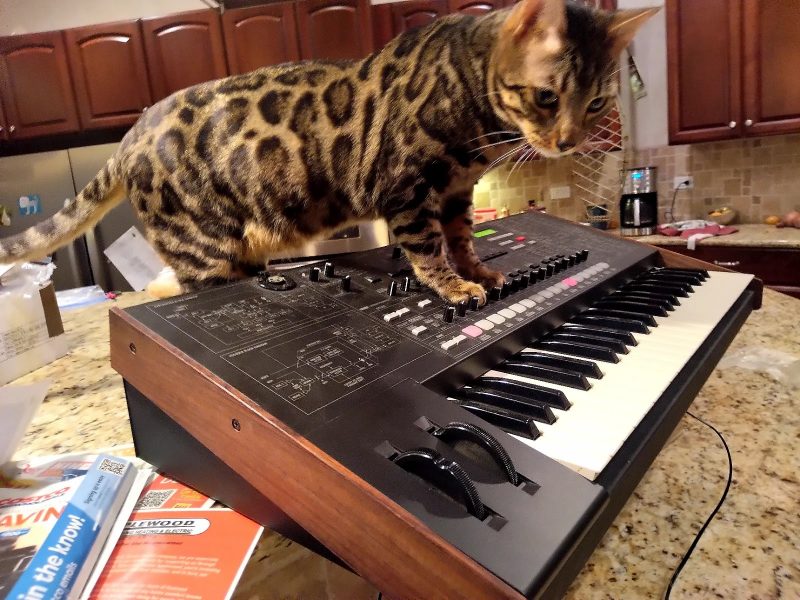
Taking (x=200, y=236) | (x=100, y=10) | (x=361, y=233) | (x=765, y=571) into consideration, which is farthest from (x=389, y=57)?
(x=100, y=10)

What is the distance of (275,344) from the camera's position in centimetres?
54

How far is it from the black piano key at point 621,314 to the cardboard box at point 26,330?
111 cm

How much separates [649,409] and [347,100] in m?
0.79

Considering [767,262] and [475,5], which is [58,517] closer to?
[767,262]

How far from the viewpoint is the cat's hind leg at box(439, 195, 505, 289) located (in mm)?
954

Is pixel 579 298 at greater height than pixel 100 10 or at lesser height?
lesser

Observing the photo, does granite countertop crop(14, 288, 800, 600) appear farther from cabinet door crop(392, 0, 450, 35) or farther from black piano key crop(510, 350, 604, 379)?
cabinet door crop(392, 0, 450, 35)

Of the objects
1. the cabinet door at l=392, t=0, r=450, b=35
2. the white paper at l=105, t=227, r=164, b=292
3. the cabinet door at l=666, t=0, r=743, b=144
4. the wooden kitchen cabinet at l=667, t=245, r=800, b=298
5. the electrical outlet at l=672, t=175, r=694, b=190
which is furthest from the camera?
the electrical outlet at l=672, t=175, r=694, b=190

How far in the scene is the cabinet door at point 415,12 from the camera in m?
2.92

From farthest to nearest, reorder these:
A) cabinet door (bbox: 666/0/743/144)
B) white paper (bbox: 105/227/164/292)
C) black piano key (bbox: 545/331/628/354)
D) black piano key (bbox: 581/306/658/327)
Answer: white paper (bbox: 105/227/164/292), cabinet door (bbox: 666/0/743/144), black piano key (bbox: 581/306/658/327), black piano key (bbox: 545/331/628/354)

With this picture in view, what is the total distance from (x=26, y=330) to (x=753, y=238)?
291cm


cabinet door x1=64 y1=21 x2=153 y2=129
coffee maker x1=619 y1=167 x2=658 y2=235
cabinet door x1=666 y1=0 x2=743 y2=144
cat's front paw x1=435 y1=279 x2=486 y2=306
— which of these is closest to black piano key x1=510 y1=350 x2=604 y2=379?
cat's front paw x1=435 y1=279 x2=486 y2=306

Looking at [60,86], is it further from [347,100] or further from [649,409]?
[649,409]

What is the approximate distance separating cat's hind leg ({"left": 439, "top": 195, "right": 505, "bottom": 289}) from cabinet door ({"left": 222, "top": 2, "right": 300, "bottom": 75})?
2419 millimetres
